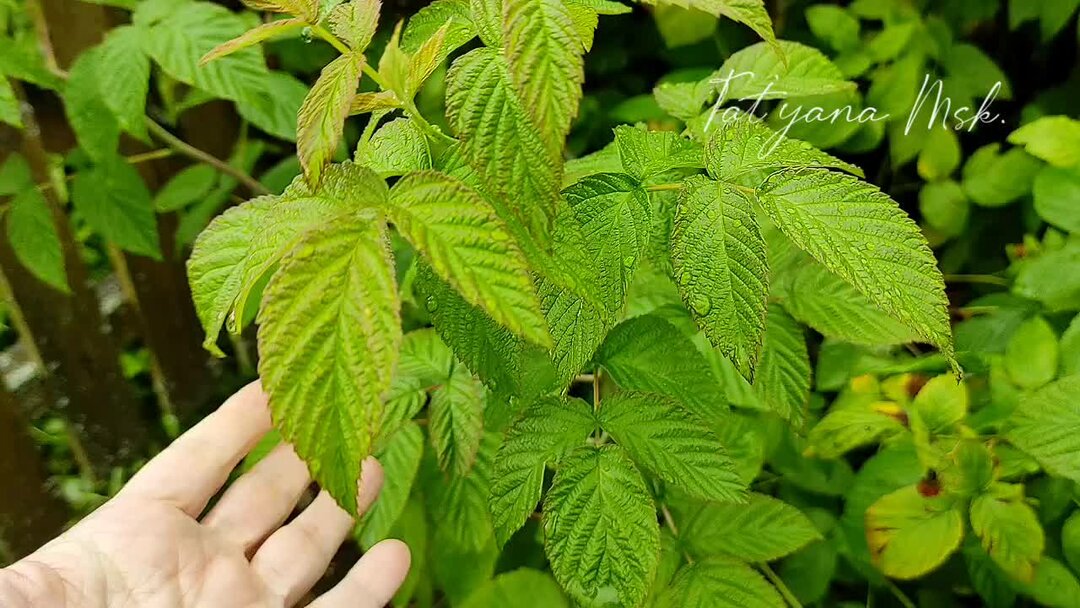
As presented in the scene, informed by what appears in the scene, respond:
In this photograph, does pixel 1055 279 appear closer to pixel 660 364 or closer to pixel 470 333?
pixel 660 364

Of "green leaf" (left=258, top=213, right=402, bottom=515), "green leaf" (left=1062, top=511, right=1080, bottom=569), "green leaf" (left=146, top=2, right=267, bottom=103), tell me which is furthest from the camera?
"green leaf" (left=146, top=2, right=267, bottom=103)

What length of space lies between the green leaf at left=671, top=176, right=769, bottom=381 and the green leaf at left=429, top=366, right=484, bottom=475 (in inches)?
10.6

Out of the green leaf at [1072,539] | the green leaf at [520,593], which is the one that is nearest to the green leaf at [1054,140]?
the green leaf at [1072,539]

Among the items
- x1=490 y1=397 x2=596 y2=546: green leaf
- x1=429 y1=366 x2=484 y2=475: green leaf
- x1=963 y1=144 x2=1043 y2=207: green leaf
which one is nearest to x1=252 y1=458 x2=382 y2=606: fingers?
x1=429 y1=366 x2=484 y2=475: green leaf

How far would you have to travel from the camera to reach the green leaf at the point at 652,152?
0.55 meters

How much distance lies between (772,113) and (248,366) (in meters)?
1.23

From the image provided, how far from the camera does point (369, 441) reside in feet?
1.25

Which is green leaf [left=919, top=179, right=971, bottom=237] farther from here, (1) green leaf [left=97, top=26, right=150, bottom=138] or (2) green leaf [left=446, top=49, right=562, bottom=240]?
(1) green leaf [left=97, top=26, right=150, bottom=138]

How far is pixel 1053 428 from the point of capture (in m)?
0.68

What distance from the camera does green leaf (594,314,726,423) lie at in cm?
65

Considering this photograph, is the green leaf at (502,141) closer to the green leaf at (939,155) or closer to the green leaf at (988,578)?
the green leaf at (988,578)

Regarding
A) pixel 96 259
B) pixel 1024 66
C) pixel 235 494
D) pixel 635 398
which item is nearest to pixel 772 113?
pixel 1024 66

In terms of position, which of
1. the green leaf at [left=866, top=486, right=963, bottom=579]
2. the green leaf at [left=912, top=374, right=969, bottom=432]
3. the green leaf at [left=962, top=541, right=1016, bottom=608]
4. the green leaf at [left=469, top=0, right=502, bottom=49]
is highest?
the green leaf at [left=469, top=0, right=502, bottom=49]

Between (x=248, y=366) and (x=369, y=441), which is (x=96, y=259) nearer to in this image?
(x=248, y=366)
